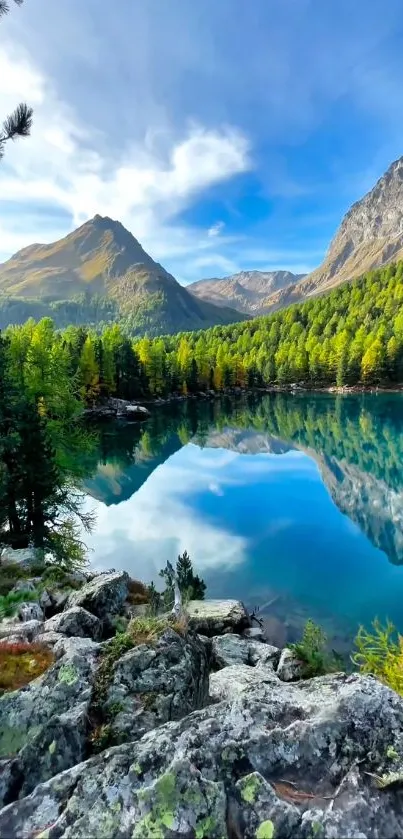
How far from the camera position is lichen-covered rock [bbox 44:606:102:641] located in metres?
8.66

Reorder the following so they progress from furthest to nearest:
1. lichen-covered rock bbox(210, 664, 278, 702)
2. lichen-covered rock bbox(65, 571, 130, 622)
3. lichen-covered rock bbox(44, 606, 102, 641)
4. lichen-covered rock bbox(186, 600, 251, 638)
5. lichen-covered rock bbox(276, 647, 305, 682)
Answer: lichen-covered rock bbox(186, 600, 251, 638)
lichen-covered rock bbox(65, 571, 130, 622)
lichen-covered rock bbox(276, 647, 305, 682)
lichen-covered rock bbox(44, 606, 102, 641)
lichen-covered rock bbox(210, 664, 278, 702)

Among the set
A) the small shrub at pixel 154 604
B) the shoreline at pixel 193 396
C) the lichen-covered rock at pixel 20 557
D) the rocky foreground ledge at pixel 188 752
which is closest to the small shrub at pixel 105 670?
the rocky foreground ledge at pixel 188 752

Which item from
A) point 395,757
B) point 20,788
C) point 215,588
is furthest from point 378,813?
point 215,588

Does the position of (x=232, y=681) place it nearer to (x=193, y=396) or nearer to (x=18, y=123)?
(x=18, y=123)

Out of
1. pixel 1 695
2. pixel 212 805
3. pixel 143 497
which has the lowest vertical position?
pixel 143 497

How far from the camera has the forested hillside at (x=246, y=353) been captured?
1919 inches

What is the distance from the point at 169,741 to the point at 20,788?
4.90ft

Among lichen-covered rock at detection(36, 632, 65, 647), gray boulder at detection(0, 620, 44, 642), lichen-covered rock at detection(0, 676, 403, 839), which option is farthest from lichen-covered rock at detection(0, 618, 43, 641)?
lichen-covered rock at detection(0, 676, 403, 839)

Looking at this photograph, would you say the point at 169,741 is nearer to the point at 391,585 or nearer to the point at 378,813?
the point at 378,813

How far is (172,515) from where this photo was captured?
33.2 metres

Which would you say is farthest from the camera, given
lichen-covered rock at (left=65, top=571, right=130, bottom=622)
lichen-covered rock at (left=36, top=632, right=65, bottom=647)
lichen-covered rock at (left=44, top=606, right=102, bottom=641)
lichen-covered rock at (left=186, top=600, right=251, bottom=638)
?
lichen-covered rock at (left=186, top=600, right=251, bottom=638)

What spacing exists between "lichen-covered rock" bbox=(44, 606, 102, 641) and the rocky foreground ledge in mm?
2674

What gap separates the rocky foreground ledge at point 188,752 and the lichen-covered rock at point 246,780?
0.03ft

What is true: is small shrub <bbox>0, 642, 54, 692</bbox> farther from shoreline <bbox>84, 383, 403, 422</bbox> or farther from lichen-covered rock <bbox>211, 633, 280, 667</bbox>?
shoreline <bbox>84, 383, 403, 422</bbox>
